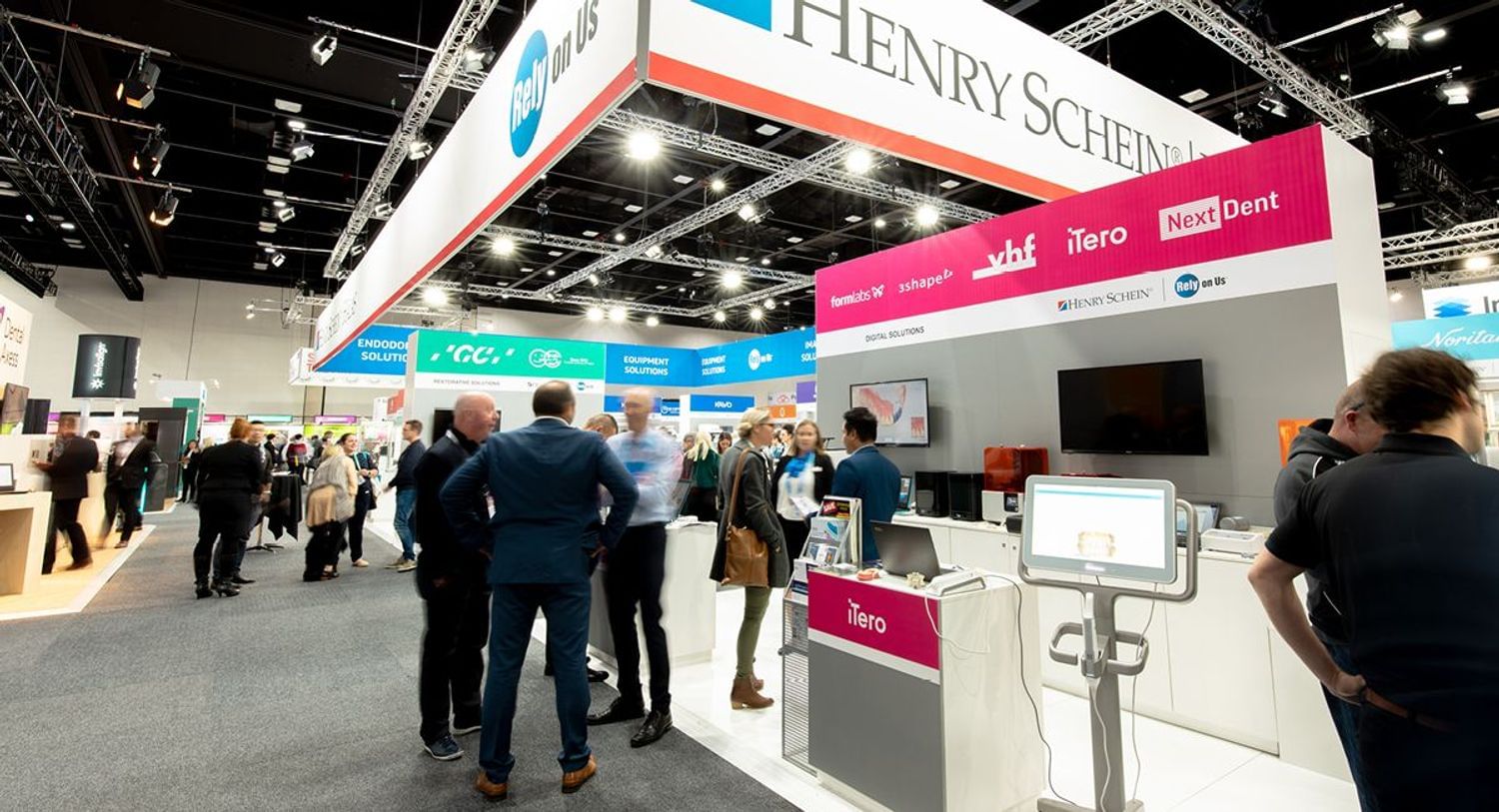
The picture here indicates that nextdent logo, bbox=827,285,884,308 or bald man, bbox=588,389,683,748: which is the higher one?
nextdent logo, bbox=827,285,884,308

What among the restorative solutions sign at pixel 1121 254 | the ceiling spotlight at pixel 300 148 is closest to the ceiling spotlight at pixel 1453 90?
the restorative solutions sign at pixel 1121 254

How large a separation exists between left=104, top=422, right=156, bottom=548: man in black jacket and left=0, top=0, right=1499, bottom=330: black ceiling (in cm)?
346

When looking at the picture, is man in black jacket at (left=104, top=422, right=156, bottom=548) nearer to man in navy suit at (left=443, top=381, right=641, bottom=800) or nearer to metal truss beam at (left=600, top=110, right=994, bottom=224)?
metal truss beam at (left=600, top=110, right=994, bottom=224)

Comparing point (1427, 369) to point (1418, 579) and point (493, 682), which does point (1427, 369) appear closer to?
point (1418, 579)

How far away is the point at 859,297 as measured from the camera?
5781 mm

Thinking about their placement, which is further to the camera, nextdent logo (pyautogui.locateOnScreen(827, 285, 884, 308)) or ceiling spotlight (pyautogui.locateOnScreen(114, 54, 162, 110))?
nextdent logo (pyautogui.locateOnScreen(827, 285, 884, 308))

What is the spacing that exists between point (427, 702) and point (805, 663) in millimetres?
1503

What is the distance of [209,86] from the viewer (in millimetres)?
6820

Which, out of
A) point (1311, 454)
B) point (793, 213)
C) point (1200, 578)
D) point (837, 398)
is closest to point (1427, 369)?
point (1311, 454)

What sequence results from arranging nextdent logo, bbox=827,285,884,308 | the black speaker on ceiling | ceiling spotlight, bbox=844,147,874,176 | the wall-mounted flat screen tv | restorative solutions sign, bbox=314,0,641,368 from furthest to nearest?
ceiling spotlight, bbox=844,147,874,176 < nextdent logo, bbox=827,285,884,308 < the wall-mounted flat screen tv < the black speaker on ceiling < restorative solutions sign, bbox=314,0,641,368

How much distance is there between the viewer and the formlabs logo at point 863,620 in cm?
218

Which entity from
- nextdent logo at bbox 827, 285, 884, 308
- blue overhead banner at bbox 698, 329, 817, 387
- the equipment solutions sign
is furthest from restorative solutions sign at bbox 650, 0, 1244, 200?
the equipment solutions sign

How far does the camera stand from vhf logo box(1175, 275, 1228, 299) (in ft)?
11.8

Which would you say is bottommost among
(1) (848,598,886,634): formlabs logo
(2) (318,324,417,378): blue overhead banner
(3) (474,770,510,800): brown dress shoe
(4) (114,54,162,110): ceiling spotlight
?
(3) (474,770,510,800): brown dress shoe
